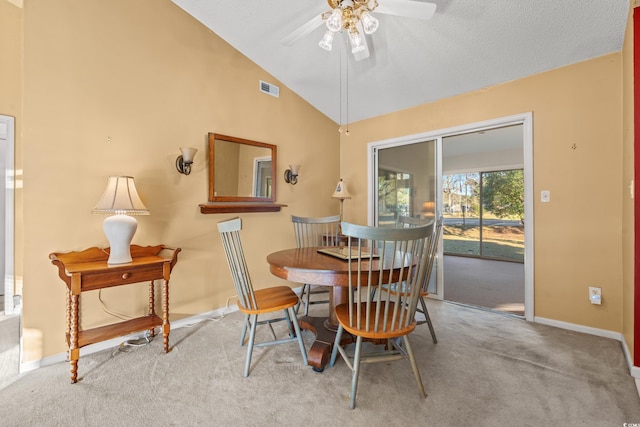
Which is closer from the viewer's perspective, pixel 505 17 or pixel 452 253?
pixel 505 17

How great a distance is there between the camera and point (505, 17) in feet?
7.13

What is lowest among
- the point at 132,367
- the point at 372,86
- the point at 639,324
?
the point at 132,367

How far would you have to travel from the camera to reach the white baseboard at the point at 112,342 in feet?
6.36

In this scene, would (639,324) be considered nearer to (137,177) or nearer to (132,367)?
(132,367)

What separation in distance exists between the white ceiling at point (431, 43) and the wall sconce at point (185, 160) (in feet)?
4.22

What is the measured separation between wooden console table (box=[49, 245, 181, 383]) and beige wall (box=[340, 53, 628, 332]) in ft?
11.0

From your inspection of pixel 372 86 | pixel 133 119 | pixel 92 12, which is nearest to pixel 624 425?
pixel 372 86

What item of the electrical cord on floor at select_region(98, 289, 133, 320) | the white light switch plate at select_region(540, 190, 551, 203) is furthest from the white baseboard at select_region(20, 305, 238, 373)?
the white light switch plate at select_region(540, 190, 551, 203)

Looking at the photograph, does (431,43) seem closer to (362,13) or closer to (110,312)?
(362,13)

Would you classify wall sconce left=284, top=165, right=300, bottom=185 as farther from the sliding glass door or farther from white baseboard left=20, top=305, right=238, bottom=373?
white baseboard left=20, top=305, right=238, bottom=373

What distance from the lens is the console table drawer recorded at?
1.85 m

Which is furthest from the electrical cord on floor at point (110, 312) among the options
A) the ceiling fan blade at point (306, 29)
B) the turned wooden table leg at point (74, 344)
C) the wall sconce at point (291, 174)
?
the ceiling fan blade at point (306, 29)

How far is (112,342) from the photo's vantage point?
2236mm

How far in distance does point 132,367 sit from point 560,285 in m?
3.57
